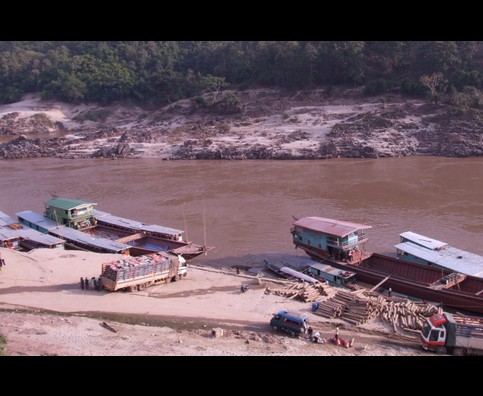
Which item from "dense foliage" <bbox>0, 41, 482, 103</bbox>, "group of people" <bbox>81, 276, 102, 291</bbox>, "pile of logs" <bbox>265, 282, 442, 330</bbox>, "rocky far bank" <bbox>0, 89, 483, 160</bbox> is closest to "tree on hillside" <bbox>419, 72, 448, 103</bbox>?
"dense foliage" <bbox>0, 41, 482, 103</bbox>

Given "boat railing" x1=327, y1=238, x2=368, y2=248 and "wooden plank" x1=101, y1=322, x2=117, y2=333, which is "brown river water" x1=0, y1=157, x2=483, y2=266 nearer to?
"boat railing" x1=327, y1=238, x2=368, y2=248

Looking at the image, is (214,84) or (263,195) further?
(214,84)

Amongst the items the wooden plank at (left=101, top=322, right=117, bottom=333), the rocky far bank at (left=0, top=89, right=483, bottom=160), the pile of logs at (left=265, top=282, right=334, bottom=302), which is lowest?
the pile of logs at (left=265, top=282, right=334, bottom=302)

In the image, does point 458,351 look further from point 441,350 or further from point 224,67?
point 224,67

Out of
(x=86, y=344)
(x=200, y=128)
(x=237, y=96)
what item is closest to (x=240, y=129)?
(x=200, y=128)

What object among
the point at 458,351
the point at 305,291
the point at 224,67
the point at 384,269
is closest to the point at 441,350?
the point at 458,351

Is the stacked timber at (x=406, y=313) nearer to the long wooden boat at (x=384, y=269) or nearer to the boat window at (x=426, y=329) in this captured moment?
the boat window at (x=426, y=329)

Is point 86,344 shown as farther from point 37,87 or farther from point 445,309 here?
point 37,87
